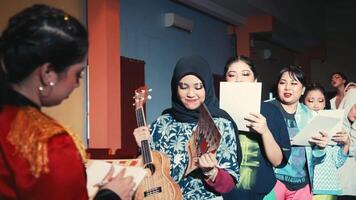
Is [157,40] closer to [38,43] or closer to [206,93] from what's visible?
[206,93]

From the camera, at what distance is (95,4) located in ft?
13.4

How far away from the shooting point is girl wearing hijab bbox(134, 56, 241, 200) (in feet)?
5.91

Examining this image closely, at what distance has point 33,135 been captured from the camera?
3.29ft

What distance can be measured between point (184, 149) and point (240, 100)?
0.41 meters

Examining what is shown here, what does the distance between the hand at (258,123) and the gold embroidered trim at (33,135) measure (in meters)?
1.18

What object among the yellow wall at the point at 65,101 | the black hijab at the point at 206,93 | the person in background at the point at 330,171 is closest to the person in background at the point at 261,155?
the black hijab at the point at 206,93

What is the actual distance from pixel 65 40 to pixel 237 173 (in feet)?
3.56

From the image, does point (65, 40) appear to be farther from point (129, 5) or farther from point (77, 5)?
point (129, 5)

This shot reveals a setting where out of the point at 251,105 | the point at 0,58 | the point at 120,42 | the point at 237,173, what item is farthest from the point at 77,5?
the point at 0,58

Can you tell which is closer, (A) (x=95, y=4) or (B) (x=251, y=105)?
(B) (x=251, y=105)

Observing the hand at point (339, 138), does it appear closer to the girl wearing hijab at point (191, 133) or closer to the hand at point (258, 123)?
the hand at point (258, 123)

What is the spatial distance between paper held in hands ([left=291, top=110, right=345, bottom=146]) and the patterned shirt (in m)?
0.74

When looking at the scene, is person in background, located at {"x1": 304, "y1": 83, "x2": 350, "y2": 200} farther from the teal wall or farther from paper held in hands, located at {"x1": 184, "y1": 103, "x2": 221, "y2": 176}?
the teal wall

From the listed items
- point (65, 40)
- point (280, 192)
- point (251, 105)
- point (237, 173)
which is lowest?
point (280, 192)
